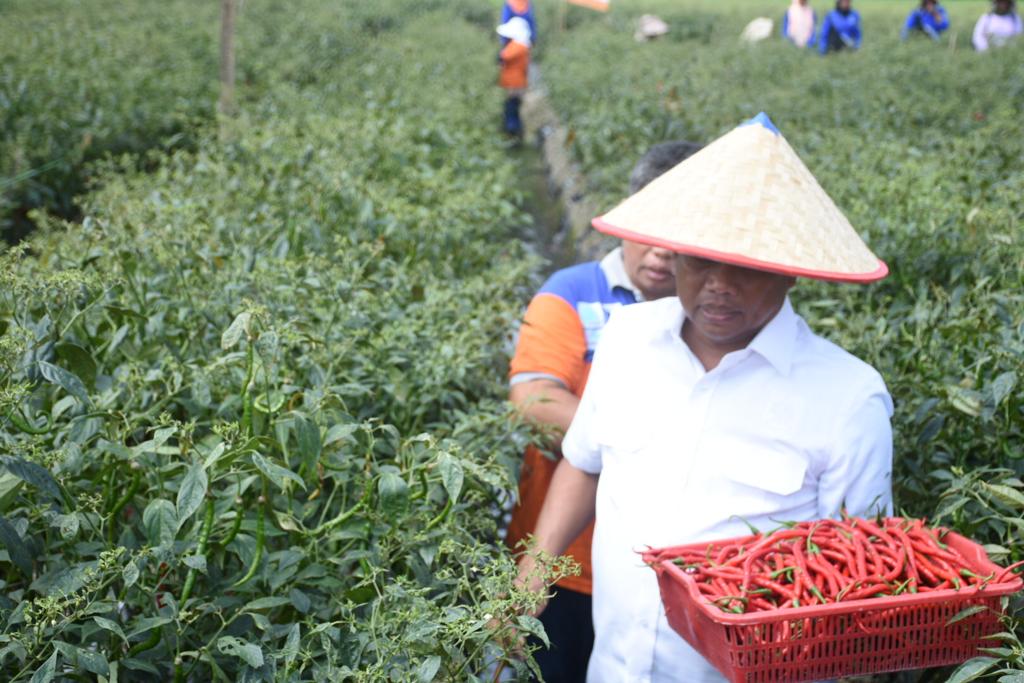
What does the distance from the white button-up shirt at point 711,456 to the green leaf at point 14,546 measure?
1.10 m

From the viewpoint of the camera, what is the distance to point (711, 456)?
6.98 ft

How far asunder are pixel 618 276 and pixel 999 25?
10.8 meters

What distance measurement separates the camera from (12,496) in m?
1.91

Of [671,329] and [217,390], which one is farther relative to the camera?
[217,390]

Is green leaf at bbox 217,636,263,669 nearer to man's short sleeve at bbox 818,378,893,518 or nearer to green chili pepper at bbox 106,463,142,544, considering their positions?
green chili pepper at bbox 106,463,142,544

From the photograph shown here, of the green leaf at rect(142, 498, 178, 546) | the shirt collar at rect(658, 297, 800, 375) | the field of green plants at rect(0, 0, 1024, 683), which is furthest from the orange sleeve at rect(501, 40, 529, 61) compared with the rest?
the green leaf at rect(142, 498, 178, 546)

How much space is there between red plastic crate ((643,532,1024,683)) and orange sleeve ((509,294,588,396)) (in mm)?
1072

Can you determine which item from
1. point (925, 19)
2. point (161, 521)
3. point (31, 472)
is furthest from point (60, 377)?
point (925, 19)

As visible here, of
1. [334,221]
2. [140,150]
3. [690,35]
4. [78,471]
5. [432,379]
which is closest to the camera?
[78,471]

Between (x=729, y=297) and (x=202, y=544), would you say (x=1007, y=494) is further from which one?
(x=202, y=544)

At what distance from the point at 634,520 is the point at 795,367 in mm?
438

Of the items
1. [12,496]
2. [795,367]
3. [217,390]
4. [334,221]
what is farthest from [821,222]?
[334,221]

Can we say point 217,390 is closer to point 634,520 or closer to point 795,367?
point 634,520

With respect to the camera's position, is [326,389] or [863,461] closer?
[863,461]
